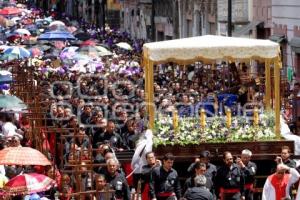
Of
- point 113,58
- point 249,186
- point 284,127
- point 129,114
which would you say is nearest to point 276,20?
point 113,58

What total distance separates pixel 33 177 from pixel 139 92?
54.0 ft

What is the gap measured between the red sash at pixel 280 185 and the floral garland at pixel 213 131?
4041mm

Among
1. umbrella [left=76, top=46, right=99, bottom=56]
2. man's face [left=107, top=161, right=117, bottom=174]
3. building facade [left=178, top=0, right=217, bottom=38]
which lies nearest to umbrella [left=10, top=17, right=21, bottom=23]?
building facade [left=178, top=0, right=217, bottom=38]

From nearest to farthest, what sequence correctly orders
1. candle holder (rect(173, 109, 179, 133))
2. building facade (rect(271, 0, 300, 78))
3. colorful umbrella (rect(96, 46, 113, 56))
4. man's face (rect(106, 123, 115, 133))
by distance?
candle holder (rect(173, 109, 179, 133)) < man's face (rect(106, 123, 115, 133)) < building facade (rect(271, 0, 300, 78)) < colorful umbrella (rect(96, 46, 113, 56))

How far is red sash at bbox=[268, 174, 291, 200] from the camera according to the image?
773 inches

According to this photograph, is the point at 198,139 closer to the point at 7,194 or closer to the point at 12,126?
the point at 12,126

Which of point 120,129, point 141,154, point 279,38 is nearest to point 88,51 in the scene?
point 279,38

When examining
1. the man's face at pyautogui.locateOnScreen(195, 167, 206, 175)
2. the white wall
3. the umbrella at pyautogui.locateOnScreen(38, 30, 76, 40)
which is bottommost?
the man's face at pyautogui.locateOnScreen(195, 167, 206, 175)

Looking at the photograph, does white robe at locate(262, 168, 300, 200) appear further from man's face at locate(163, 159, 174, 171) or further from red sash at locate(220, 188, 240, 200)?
man's face at locate(163, 159, 174, 171)

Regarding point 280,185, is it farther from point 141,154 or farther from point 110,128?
point 110,128

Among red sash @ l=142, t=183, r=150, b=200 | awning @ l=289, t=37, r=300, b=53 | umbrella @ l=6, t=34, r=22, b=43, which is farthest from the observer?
umbrella @ l=6, t=34, r=22, b=43

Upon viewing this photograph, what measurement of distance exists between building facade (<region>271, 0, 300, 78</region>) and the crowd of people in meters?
2.49

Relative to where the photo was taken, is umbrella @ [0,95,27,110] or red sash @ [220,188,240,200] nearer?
red sash @ [220,188,240,200]

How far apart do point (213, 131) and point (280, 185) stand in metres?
4.61
